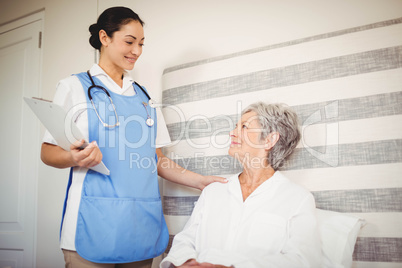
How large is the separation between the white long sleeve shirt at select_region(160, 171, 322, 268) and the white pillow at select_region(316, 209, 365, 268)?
0.24 feet

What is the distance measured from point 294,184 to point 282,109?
0.37m

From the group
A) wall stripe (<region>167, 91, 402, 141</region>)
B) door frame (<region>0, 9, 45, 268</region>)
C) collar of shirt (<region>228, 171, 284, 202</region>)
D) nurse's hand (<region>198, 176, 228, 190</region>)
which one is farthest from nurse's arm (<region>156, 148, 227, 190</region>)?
door frame (<region>0, 9, 45, 268</region>)

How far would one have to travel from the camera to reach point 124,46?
1.39m

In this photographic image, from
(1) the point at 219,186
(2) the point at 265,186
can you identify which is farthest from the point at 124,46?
(2) the point at 265,186

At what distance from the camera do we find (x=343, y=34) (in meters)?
1.37

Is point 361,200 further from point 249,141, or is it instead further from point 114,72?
point 114,72

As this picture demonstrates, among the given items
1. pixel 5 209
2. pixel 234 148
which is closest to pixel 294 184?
pixel 234 148

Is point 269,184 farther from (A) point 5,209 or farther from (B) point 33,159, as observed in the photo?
(A) point 5,209

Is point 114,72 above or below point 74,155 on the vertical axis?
above

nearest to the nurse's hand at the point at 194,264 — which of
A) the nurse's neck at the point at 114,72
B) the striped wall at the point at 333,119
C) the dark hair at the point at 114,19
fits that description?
the striped wall at the point at 333,119

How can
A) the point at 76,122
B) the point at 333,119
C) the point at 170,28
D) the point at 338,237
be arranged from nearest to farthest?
the point at 338,237, the point at 76,122, the point at 333,119, the point at 170,28

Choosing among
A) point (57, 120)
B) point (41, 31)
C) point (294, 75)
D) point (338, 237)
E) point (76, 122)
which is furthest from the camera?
point (41, 31)

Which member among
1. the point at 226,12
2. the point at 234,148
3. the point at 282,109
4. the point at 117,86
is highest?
the point at 226,12

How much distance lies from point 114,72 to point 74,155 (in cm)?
55
